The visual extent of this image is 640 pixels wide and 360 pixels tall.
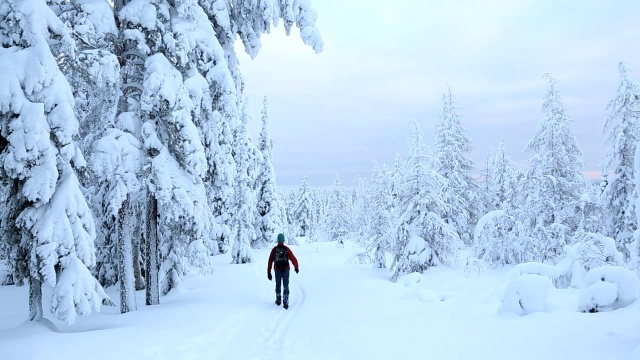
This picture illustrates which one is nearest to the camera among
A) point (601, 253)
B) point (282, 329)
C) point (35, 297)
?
point (35, 297)

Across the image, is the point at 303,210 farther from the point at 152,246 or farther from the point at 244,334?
the point at 244,334

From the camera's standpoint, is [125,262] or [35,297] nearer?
[35,297]

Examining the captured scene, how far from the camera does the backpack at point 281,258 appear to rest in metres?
11.5

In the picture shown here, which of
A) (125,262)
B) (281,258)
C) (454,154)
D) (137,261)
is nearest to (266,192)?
(454,154)

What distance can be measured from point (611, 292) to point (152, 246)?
424 inches

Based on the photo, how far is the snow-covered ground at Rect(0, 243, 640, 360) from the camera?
575 centimetres

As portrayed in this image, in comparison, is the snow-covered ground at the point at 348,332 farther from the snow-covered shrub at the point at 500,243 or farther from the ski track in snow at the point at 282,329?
the snow-covered shrub at the point at 500,243

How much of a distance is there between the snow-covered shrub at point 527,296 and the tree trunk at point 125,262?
9073mm

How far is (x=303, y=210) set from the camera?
73.4 metres

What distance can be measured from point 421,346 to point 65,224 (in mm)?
6829

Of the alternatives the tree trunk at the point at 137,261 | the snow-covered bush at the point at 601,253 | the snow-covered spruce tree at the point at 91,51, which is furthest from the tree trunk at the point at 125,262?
the snow-covered bush at the point at 601,253

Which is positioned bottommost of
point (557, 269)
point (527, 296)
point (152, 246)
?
point (527, 296)

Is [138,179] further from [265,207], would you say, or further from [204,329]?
[265,207]

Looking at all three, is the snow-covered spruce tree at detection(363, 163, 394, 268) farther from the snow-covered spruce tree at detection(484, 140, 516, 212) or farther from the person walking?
the snow-covered spruce tree at detection(484, 140, 516, 212)
